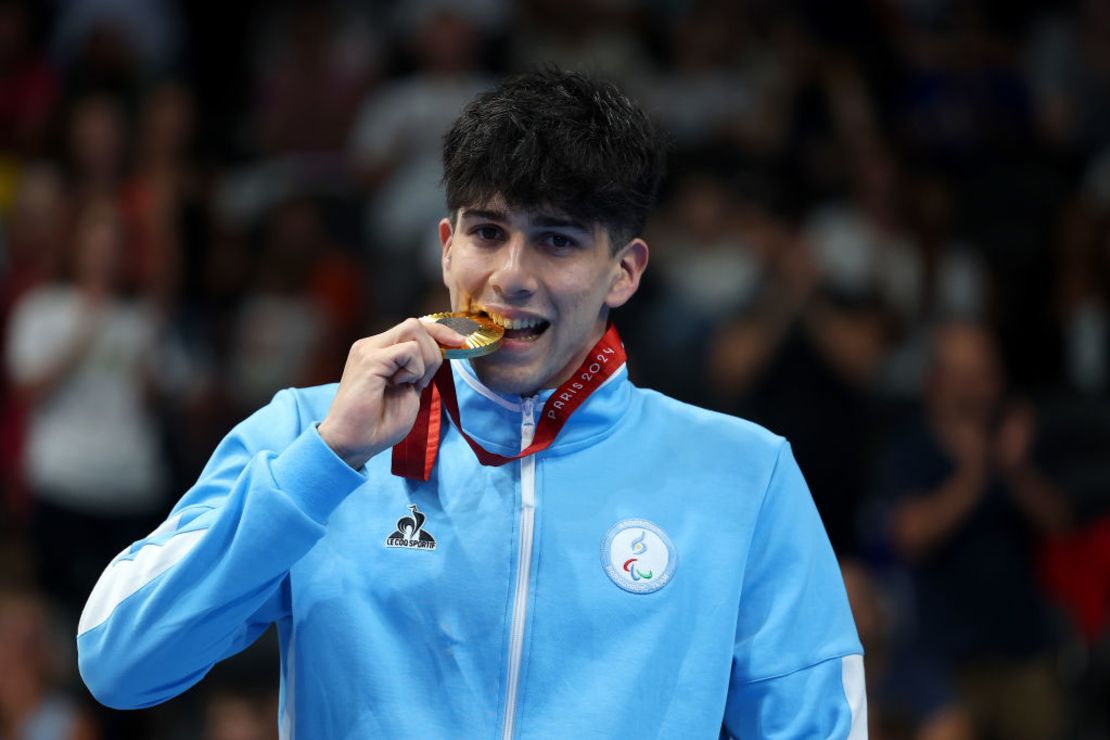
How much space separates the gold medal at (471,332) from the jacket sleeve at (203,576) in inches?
11.1

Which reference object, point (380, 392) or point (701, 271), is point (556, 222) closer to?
point (380, 392)

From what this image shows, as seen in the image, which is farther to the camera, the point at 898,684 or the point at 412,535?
the point at 898,684

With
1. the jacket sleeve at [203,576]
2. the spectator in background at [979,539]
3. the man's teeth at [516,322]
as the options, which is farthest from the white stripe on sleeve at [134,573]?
the spectator in background at [979,539]

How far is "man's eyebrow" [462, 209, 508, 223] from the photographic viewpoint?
275 centimetres

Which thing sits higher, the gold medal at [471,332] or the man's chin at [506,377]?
the gold medal at [471,332]

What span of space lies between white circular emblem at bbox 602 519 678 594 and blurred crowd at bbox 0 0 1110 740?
3.06 metres

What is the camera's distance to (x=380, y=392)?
2529 millimetres

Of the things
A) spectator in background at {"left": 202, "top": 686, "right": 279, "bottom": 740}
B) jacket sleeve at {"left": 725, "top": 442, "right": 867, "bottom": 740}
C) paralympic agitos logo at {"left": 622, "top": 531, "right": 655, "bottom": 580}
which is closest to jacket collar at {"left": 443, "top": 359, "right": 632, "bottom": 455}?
paralympic agitos logo at {"left": 622, "top": 531, "right": 655, "bottom": 580}

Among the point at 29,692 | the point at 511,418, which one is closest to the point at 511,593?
the point at 511,418

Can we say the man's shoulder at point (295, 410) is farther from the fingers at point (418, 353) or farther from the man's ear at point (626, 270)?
the man's ear at point (626, 270)

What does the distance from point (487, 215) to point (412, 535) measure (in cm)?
58

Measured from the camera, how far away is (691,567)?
2.77 m

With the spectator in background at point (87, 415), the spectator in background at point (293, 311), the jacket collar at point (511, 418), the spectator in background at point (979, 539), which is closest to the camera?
the jacket collar at point (511, 418)

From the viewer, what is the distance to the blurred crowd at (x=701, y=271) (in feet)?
20.7
